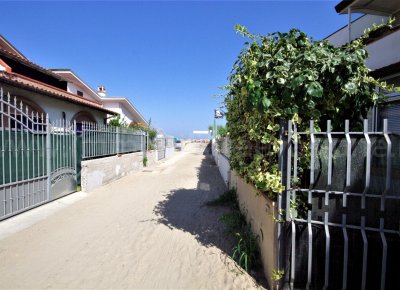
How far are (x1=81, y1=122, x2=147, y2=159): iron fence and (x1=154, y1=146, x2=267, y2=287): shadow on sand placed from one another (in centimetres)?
309

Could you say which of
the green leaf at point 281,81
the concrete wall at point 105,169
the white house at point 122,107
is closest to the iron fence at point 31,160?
the concrete wall at point 105,169

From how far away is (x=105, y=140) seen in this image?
9633mm

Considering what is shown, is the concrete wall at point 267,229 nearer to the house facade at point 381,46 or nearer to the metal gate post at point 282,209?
the metal gate post at point 282,209

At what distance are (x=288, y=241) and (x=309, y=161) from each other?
2.83ft

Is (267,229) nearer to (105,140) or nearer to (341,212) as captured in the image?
(341,212)

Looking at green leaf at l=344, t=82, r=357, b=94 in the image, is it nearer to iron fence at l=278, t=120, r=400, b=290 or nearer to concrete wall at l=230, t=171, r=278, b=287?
iron fence at l=278, t=120, r=400, b=290

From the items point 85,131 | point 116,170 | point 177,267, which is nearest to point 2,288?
point 177,267

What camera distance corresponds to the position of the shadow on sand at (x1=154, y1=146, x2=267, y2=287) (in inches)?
167

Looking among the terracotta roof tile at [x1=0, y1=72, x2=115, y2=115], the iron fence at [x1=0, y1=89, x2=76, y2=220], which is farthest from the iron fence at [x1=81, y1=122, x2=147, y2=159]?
the terracotta roof tile at [x1=0, y1=72, x2=115, y2=115]

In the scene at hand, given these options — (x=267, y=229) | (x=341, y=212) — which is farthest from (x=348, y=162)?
(x=267, y=229)

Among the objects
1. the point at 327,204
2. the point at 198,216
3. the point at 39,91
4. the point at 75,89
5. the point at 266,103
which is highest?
the point at 75,89

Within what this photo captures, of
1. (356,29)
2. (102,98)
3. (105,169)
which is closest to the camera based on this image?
(356,29)

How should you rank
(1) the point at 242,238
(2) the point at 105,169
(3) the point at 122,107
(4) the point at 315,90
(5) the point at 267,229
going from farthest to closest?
(3) the point at 122,107 → (2) the point at 105,169 → (1) the point at 242,238 → (5) the point at 267,229 → (4) the point at 315,90

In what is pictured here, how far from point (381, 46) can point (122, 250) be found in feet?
21.0
